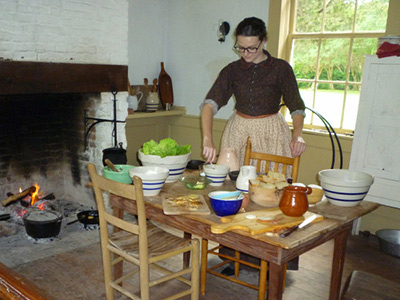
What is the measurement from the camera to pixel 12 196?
11.2ft

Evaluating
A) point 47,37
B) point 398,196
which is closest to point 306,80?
point 398,196

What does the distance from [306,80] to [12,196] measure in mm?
2719

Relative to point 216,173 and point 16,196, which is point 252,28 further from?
point 16,196

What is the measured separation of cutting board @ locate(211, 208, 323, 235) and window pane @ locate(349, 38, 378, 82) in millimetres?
2229

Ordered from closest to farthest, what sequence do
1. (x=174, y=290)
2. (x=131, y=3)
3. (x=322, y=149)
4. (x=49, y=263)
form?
1. (x=174, y=290)
2. (x=49, y=263)
3. (x=322, y=149)
4. (x=131, y=3)

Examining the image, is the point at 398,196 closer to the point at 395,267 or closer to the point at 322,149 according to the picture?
the point at 395,267

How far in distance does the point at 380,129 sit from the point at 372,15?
3.19 feet

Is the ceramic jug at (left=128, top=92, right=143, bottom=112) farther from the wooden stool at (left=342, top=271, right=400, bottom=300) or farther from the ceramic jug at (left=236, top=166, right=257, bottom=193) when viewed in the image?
the wooden stool at (left=342, top=271, right=400, bottom=300)

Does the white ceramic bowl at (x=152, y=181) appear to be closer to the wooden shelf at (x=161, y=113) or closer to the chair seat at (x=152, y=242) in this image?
the chair seat at (x=152, y=242)

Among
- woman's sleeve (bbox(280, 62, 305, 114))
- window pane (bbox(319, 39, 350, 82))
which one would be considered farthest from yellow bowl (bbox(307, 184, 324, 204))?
window pane (bbox(319, 39, 350, 82))

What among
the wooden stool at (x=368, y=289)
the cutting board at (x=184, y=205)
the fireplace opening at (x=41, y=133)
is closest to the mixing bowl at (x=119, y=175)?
the cutting board at (x=184, y=205)

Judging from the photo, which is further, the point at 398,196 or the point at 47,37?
the point at 398,196

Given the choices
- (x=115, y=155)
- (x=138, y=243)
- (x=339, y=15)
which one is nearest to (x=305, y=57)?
(x=339, y=15)

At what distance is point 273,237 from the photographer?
5.14 feet
